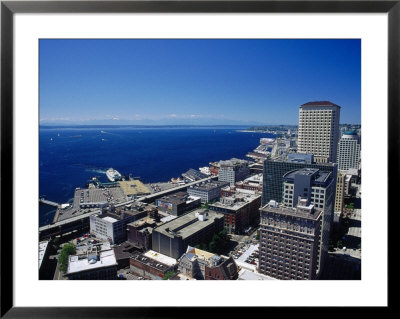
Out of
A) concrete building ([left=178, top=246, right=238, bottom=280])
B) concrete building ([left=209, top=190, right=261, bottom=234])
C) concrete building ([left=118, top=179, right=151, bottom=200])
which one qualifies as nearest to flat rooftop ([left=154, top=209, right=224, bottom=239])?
concrete building ([left=209, top=190, right=261, bottom=234])

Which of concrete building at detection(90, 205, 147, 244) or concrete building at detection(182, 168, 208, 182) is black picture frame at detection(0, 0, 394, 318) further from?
concrete building at detection(182, 168, 208, 182)

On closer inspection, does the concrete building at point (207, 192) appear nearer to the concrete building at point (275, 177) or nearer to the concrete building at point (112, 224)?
the concrete building at point (275, 177)

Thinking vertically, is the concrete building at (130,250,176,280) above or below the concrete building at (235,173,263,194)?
below

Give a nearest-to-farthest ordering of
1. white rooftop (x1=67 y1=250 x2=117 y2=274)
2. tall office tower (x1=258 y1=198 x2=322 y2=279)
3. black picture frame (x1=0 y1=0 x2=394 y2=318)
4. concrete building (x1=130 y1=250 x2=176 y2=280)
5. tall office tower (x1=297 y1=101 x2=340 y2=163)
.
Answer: black picture frame (x1=0 y1=0 x2=394 y2=318) → white rooftop (x1=67 y1=250 x2=117 y2=274) → tall office tower (x1=258 y1=198 x2=322 y2=279) → concrete building (x1=130 y1=250 x2=176 y2=280) → tall office tower (x1=297 y1=101 x2=340 y2=163)

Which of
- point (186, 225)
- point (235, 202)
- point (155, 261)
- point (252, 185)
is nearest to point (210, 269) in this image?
point (155, 261)

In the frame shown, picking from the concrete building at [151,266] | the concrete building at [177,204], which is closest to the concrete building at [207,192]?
the concrete building at [177,204]

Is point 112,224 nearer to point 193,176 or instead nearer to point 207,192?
point 207,192
